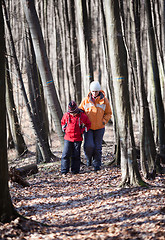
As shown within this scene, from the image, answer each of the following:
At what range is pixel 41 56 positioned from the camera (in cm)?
784

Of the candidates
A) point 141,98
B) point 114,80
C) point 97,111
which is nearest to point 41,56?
point 97,111

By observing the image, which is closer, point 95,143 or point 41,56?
point 95,143

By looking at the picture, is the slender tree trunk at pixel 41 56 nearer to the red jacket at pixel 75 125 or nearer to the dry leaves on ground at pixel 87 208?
the red jacket at pixel 75 125

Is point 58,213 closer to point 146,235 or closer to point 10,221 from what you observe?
point 10,221

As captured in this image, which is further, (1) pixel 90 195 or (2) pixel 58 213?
(1) pixel 90 195

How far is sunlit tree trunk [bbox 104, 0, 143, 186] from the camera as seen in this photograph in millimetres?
5336

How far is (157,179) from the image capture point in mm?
6172

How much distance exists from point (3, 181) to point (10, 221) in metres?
0.58

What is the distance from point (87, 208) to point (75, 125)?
252 centimetres

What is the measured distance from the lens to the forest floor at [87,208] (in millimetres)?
3896

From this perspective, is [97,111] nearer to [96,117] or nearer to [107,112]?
[96,117]

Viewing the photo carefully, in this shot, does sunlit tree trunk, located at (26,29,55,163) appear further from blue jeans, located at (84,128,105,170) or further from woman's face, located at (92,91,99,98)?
woman's face, located at (92,91,99,98)

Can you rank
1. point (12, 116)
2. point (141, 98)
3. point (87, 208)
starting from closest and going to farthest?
1. point (87, 208)
2. point (141, 98)
3. point (12, 116)

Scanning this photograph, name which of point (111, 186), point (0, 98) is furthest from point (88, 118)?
point (0, 98)
